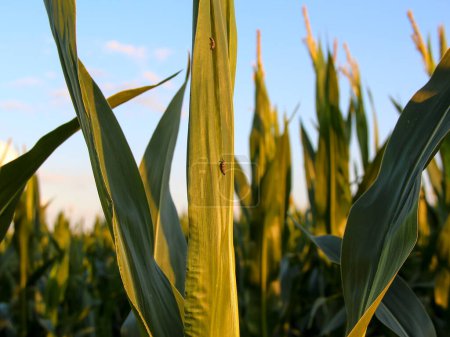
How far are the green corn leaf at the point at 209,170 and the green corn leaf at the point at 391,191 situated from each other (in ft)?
0.40

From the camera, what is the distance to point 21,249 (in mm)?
1404

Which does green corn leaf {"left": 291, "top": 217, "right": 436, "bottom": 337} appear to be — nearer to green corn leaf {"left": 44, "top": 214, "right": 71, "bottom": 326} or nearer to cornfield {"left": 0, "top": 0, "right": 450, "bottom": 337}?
cornfield {"left": 0, "top": 0, "right": 450, "bottom": 337}

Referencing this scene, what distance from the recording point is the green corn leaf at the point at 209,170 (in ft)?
1.13

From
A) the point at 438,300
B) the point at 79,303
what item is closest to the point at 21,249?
the point at 79,303

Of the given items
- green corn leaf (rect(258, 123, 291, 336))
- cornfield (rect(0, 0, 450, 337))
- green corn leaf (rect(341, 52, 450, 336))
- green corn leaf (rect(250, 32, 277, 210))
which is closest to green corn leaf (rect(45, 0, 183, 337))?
cornfield (rect(0, 0, 450, 337))

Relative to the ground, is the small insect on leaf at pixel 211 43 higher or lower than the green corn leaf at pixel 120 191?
higher

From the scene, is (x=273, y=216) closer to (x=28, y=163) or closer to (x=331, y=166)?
(x=331, y=166)

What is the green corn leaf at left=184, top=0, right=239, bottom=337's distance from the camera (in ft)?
1.13

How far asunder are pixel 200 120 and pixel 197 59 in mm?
36

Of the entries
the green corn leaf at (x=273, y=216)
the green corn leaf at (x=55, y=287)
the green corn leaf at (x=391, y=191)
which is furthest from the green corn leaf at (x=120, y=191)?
the green corn leaf at (x=55, y=287)

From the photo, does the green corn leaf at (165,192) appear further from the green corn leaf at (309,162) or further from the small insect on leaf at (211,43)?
the green corn leaf at (309,162)

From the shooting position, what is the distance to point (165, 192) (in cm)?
49

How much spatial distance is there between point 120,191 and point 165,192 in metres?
0.10

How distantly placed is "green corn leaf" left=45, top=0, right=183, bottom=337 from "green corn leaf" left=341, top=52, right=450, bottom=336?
136mm
